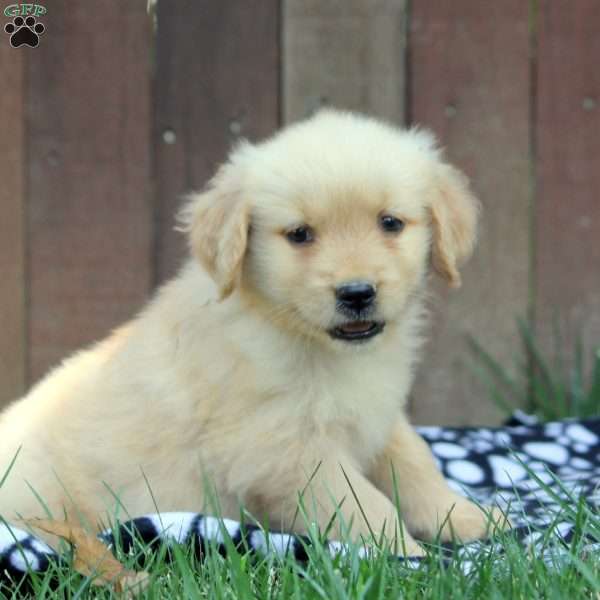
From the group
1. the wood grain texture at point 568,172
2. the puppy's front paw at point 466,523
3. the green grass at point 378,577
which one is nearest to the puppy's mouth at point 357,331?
the puppy's front paw at point 466,523

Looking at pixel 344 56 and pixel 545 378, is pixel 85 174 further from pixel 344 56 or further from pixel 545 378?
pixel 545 378

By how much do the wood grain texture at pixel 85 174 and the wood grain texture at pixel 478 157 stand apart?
124 cm

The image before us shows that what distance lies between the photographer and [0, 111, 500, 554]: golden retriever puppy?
3207 mm

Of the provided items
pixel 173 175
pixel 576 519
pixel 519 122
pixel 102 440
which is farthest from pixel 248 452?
pixel 519 122

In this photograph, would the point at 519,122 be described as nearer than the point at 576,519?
No

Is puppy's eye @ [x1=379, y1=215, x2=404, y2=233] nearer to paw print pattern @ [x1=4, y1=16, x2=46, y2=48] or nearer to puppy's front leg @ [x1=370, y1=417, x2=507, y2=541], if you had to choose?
puppy's front leg @ [x1=370, y1=417, x2=507, y2=541]

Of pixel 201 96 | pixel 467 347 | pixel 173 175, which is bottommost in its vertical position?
pixel 467 347

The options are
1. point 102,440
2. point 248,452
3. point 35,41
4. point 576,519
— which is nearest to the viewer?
point 576,519

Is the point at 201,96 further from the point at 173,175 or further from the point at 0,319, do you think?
the point at 0,319

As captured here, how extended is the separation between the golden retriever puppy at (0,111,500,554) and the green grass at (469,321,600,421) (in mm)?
1435

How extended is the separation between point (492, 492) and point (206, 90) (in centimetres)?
213

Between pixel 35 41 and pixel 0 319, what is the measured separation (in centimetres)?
121

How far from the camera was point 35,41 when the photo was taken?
4.88 m

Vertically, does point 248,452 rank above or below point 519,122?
below
